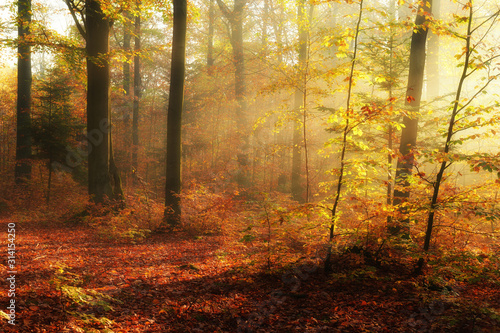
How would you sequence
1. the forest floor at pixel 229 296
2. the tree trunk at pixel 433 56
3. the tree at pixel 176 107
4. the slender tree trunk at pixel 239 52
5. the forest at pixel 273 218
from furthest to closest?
the tree trunk at pixel 433 56 < the slender tree trunk at pixel 239 52 < the tree at pixel 176 107 < the forest at pixel 273 218 < the forest floor at pixel 229 296

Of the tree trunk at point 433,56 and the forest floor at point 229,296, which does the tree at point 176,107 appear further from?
the tree trunk at point 433,56

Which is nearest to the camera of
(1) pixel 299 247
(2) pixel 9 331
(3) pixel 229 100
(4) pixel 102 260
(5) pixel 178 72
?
(2) pixel 9 331

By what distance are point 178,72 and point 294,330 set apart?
8145mm

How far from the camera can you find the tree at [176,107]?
980 centimetres

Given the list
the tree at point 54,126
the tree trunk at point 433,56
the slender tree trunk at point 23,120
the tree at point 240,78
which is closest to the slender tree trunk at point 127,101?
the tree at point 54,126

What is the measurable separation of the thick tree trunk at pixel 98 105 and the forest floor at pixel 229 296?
11.8ft

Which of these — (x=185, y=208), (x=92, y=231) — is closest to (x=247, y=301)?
(x=185, y=208)

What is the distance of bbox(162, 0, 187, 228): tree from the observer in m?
9.80

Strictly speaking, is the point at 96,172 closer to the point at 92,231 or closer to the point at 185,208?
the point at 92,231

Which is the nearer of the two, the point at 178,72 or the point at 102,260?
the point at 102,260

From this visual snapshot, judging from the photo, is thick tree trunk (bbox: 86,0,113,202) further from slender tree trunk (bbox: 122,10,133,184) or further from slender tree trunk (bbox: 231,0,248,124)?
slender tree trunk (bbox: 122,10,133,184)

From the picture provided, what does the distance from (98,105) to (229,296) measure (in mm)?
8552

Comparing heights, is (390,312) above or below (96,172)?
below

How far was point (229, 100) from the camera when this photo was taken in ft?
70.0
